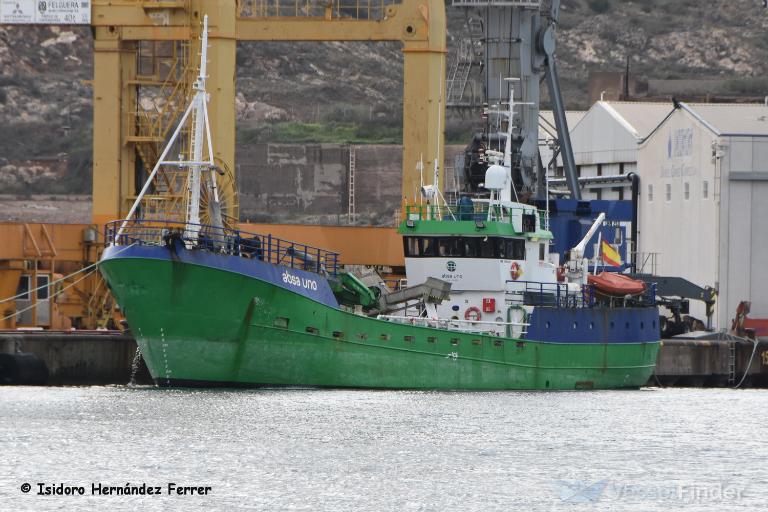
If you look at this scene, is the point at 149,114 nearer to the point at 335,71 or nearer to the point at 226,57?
the point at 226,57

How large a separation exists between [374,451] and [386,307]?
9.91m

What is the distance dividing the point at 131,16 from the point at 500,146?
10.7 meters

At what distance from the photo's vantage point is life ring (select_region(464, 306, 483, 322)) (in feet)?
154

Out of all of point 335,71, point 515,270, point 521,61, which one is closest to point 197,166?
point 515,270

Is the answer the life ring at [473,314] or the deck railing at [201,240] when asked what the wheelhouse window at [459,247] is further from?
the deck railing at [201,240]

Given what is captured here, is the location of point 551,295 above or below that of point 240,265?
below

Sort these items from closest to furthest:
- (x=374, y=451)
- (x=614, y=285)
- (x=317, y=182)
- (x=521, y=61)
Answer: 1. (x=374, y=451)
2. (x=614, y=285)
3. (x=521, y=61)
4. (x=317, y=182)

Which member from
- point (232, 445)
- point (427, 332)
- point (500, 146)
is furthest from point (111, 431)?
point (500, 146)

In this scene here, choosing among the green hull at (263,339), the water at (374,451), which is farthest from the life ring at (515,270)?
the water at (374,451)

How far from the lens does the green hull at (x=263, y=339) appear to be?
138 feet

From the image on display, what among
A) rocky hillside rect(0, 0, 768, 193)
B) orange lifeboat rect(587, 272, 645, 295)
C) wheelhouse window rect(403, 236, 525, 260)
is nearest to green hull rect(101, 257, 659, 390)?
wheelhouse window rect(403, 236, 525, 260)

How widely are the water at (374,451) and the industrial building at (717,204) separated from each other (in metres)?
15.6

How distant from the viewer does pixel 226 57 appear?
4894 centimetres

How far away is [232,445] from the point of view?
1435 inches
